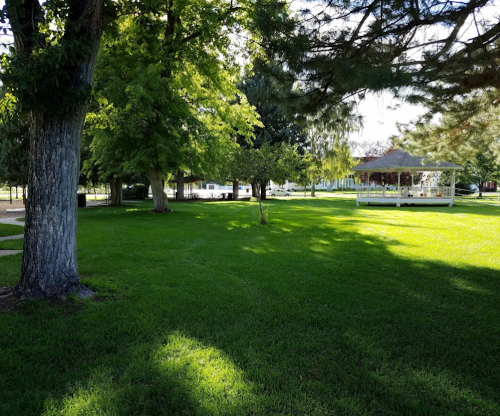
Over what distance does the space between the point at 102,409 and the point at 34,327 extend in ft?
6.14

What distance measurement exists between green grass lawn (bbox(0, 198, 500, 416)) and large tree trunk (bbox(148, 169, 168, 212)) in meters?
9.95

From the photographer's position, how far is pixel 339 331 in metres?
3.81

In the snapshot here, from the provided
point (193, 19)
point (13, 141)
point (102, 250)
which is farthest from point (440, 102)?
point (13, 141)

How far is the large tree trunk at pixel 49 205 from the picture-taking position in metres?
4.39

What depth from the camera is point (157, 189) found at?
17.2 m

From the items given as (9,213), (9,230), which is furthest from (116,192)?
(9,230)

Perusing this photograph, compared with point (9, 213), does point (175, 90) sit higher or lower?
higher

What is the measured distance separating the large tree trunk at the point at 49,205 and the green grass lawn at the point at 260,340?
17.3 inches

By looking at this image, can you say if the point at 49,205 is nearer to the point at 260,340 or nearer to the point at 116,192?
the point at 260,340

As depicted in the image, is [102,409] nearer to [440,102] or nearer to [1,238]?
[440,102]

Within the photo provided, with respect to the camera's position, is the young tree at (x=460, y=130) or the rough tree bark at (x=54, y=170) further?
the young tree at (x=460, y=130)

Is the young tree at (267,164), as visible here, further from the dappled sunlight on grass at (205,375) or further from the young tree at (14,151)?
the young tree at (14,151)

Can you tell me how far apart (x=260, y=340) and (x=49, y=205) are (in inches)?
129

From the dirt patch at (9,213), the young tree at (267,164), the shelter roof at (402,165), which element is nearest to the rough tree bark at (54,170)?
the young tree at (267,164)
